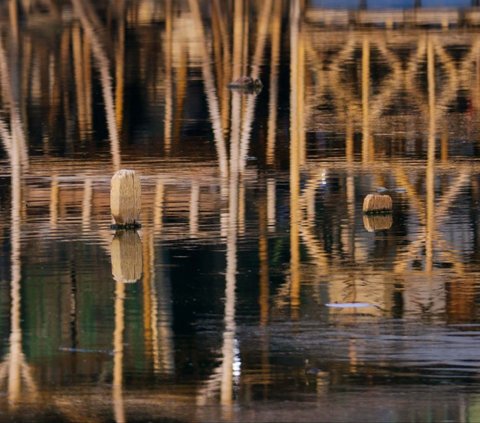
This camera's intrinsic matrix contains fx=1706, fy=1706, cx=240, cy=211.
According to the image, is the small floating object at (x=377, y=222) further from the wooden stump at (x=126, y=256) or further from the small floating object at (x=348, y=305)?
the small floating object at (x=348, y=305)

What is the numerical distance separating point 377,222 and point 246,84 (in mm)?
11576

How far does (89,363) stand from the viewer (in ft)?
35.3

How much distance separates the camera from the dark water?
10.2 meters

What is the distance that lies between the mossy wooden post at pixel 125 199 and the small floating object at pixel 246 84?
38.0 feet

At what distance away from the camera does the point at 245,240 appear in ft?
49.7

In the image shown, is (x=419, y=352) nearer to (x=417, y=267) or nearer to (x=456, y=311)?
(x=456, y=311)

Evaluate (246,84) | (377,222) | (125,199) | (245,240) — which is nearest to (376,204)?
(377,222)

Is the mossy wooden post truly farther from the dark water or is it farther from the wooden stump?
the dark water

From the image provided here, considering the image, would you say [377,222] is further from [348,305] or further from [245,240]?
[348,305]

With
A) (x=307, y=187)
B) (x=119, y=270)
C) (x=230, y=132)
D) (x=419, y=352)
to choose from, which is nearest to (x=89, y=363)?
(x=419, y=352)

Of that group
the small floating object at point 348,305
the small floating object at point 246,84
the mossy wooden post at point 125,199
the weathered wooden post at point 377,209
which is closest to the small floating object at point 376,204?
the weathered wooden post at point 377,209

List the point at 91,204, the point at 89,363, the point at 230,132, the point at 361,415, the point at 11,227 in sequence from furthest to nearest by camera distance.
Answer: the point at 230,132 → the point at 91,204 → the point at 11,227 → the point at 89,363 → the point at 361,415

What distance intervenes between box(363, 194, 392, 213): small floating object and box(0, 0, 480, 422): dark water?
174 mm

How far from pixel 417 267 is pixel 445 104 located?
12089 mm
